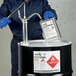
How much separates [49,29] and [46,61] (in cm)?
22

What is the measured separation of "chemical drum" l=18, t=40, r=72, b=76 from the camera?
1434 millimetres

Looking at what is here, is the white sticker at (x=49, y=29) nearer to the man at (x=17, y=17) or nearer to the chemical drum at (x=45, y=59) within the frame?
the chemical drum at (x=45, y=59)

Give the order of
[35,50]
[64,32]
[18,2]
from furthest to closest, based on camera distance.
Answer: [64,32], [18,2], [35,50]

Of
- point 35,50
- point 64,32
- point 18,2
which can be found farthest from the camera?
point 64,32

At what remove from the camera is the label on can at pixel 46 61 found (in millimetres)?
1434

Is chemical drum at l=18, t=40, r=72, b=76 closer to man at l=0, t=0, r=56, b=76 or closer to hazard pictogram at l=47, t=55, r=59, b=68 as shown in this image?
hazard pictogram at l=47, t=55, r=59, b=68

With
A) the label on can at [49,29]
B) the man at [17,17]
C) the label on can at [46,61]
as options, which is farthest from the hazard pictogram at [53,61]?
the man at [17,17]

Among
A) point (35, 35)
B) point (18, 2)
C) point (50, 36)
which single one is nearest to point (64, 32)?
point (35, 35)

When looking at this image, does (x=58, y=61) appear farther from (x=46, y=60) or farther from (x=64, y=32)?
(x=64, y=32)

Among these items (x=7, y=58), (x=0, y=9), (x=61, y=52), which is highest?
(x=0, y=9)

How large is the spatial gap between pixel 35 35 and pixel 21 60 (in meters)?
0.45

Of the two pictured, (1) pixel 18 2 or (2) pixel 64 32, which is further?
(2) pixel 64 32

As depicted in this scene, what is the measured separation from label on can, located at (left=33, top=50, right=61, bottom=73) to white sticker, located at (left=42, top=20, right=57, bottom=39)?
14 cm

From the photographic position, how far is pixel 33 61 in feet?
4.77
